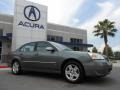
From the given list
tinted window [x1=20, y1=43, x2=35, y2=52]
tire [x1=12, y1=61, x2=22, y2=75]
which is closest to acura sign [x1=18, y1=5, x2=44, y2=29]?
tire [x1=12, y1=61, x2=22, y2=75]

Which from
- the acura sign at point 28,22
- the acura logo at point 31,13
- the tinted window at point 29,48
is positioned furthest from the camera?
the acura logo at point 31,13

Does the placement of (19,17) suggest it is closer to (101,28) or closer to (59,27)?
(59,27)

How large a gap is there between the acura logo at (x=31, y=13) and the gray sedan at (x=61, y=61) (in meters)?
13.4

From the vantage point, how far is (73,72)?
6645mm

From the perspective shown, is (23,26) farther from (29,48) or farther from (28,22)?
(29,48)

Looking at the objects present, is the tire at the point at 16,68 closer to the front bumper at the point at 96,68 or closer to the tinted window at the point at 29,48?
the tinted window at the point at 29,48

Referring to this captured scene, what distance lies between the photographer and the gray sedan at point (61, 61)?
634 centimetres

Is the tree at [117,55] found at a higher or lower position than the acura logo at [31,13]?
lower

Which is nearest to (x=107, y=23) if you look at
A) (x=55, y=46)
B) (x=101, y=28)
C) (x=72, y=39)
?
(x=101, y=28)

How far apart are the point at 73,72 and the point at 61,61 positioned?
612 millimetres

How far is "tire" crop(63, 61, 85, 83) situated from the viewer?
6454mm

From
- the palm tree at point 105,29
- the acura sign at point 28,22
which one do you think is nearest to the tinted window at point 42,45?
the acura sign at point 28,22

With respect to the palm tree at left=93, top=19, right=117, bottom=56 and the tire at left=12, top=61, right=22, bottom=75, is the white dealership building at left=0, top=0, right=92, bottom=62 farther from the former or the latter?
the palm tree at left=93, top=19, right=117, bottom=56

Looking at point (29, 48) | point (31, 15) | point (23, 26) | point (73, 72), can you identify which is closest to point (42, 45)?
point (29, 48)
